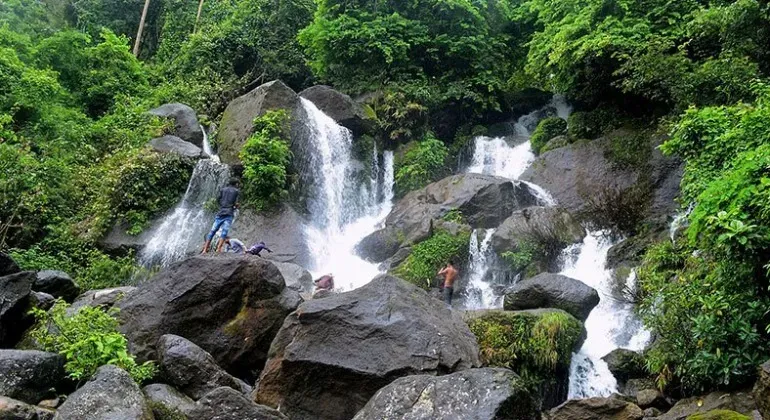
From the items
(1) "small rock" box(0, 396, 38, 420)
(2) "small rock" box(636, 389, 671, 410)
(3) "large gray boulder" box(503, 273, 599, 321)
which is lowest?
(1) "small rock" box(0, 396, 38, 420)

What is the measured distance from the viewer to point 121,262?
1530 centimetres

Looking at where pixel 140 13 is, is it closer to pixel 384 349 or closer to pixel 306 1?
pixel 306 1

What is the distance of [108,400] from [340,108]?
15.6m

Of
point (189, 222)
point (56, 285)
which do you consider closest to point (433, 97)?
point (189, 222)

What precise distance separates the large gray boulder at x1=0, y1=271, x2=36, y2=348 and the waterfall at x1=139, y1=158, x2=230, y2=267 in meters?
6.22

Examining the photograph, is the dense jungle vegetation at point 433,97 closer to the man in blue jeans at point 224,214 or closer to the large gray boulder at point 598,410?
the large gray boulder at point 598,410

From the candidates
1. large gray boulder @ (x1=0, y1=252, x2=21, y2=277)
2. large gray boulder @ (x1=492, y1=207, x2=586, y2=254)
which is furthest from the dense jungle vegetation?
large gray boulder @ (x1=0, y1=252, x2=21, y2=277)

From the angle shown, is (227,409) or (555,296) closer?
(227,409)

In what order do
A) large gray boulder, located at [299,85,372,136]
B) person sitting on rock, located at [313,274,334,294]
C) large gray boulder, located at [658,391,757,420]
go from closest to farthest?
large gray boulder, located at [658,391,757,420] → person sitting on rock, located at [313,274,334,294] → large gray boulder, located at [299,85,372,136]

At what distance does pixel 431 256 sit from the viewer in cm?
1421

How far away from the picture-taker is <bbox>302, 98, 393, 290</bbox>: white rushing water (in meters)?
16.6

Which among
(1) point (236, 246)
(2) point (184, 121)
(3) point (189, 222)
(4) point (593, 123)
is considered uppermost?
(4) point (593, 123)

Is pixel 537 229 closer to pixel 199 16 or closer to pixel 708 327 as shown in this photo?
pixel 708 327

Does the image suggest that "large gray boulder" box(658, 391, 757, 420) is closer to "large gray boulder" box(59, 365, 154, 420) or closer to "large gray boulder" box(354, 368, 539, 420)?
"large gray boulder" box(354, 368, 539, 420)
